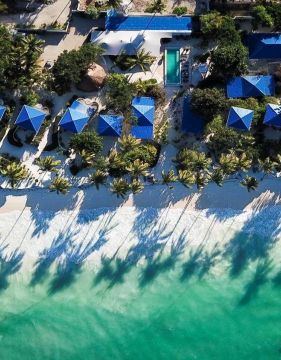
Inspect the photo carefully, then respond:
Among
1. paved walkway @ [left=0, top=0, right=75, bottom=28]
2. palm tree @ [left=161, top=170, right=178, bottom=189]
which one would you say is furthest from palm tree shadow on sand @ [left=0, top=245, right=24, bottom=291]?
paved walkway @ [left=0, top=0, right=75, bottom=28]

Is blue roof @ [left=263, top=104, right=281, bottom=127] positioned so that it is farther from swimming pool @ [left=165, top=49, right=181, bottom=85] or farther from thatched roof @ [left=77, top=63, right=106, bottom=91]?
thatched roof @ [left=77, top=63, right=106, bottom=91]

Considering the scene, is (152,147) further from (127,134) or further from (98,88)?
(98,88)

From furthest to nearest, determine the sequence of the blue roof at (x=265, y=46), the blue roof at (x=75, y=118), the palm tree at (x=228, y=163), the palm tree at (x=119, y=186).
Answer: the blue roof at (x=265, y=46) < the blue roof at (x=75, y=118) < the palm tree at (x=119, y=186) < the palm tree at (x=228, y=163)

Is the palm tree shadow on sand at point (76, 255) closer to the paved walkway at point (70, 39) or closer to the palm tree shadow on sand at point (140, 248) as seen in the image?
the palm tree shadow on sand at point (140, 248)

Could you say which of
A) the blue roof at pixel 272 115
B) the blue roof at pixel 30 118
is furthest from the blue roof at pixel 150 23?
the blue roof at pixel 272 115

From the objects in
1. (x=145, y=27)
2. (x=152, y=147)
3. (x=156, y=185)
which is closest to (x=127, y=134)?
(x=152, y=147)
